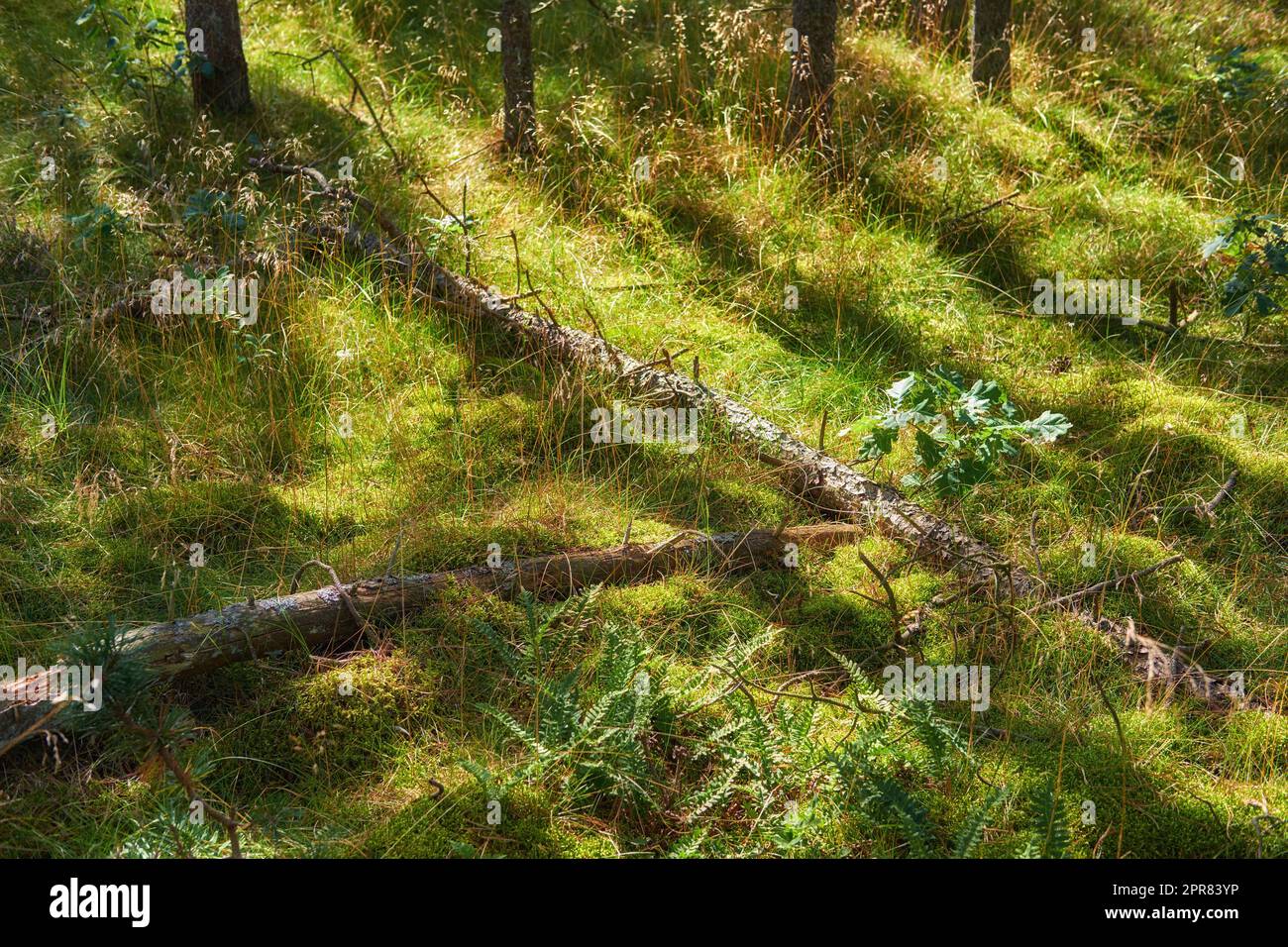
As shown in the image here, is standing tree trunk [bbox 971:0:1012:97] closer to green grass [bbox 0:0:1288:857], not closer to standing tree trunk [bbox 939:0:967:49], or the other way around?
green grass [bbox 0:0:1288:857]

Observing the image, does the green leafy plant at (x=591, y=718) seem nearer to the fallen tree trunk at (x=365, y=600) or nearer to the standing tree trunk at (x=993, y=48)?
the fallen tree trunk at (x=365, y=600)

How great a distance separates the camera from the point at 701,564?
4766 mm

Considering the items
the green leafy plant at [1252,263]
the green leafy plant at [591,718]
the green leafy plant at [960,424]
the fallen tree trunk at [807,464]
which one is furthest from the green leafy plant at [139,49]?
the green leafy plant at [1252,263]

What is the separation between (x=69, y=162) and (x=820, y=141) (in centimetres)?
483

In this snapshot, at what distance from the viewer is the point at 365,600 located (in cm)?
430

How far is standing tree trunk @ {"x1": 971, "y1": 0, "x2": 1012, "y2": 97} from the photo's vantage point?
7.62m

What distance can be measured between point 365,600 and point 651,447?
175 centimetres

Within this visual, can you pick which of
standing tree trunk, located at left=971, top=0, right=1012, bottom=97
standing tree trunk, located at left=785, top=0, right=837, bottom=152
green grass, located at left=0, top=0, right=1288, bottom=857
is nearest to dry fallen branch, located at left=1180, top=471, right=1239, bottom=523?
green grass, located at left=0, top=0, right=1288, bottom=857


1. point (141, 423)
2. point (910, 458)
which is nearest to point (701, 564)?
point (910, 458)

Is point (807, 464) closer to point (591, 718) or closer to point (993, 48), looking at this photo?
point (591, 718)

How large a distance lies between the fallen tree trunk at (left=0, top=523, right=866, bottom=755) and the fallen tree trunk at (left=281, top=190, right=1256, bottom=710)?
0.25 metres

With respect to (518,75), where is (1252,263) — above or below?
below

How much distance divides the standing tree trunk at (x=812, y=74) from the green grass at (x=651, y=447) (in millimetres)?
310

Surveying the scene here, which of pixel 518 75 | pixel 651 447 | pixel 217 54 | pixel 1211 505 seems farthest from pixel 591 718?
pixel 217 54
